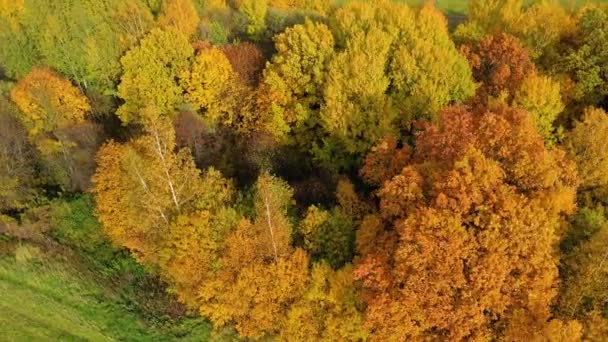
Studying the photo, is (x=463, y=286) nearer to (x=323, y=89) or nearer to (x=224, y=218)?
(x=224, y=218)

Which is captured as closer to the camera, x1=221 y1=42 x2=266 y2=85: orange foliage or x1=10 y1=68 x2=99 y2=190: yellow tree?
x1=10 y1=68 x2=99 y2=190: yellow tree

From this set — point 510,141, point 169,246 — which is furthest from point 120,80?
point 510,141

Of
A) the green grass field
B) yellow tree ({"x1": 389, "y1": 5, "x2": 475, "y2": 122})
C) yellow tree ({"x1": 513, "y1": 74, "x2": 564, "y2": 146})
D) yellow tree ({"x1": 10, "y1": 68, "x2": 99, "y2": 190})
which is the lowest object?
the green grass field

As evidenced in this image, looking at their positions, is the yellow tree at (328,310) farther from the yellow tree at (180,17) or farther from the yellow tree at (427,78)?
the yellow tree at (180,17)

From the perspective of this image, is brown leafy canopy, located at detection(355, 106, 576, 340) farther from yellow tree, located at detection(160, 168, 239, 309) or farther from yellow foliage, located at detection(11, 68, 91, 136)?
yellow foliage, located at detection(11, 68, 91, 136)

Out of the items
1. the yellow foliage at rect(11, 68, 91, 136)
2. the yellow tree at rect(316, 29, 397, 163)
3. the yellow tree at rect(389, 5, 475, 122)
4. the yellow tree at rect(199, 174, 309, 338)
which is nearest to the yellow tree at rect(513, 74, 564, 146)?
the yellow tree at rect(389, 5, 475, 122)
